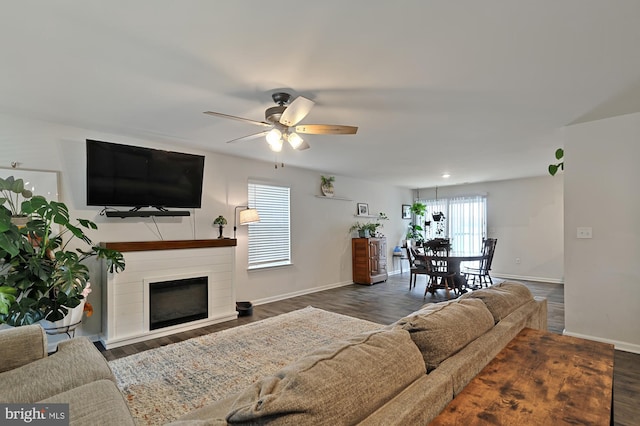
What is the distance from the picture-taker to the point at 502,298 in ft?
5.65

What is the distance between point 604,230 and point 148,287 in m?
5.01

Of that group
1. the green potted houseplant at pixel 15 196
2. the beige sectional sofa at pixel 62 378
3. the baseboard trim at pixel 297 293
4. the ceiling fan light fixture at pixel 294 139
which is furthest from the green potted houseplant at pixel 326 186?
the beige sectional sofa at pixel 62 378

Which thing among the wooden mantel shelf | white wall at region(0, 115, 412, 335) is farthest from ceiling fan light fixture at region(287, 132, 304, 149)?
the wooden mantel shelf

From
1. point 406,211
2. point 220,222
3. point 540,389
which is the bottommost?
point 540,389

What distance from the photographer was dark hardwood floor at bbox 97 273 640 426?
233 centimetres

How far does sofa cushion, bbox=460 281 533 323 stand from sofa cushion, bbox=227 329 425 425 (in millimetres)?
855

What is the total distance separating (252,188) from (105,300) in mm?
2494

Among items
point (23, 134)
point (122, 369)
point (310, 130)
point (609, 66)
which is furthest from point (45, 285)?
point (609, 66)

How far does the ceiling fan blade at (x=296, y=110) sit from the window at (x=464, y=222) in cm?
664

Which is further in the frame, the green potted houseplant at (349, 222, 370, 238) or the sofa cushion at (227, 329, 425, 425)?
the green potted houseplant at (349, 222, 370, 238)

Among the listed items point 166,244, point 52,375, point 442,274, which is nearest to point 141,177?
point 166,244

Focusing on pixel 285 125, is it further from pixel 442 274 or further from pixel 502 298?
pixel 442 274

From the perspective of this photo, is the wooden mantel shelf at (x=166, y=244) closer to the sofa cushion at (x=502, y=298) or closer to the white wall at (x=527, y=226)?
the sofa cushion at (x=502, y=298)

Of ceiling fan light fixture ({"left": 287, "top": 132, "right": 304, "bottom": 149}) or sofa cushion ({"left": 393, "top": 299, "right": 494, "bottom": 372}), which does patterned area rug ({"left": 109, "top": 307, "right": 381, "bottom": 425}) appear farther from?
ceiling fan light fixture ({"left": 287, "top": 132, "right": 304, "bottom": 149})
